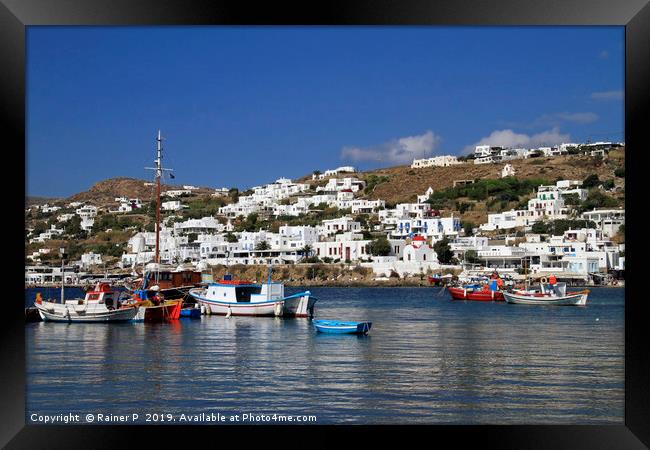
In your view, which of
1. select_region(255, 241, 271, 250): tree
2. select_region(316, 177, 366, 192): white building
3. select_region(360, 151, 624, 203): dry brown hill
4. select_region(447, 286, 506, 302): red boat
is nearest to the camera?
select_region(447, 286, 506, 302): red boat

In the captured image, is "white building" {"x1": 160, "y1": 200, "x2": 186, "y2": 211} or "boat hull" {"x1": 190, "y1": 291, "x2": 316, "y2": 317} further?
"white building" {"x1": 160, "y1": 200, "x2": 186, "y2": 211}

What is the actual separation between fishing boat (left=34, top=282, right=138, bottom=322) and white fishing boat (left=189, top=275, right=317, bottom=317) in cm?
252

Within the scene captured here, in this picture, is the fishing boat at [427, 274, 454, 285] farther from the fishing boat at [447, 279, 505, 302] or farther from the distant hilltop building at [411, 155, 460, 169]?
the distant hilltop building at [411, 155, 460, 169]

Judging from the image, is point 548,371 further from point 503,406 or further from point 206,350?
point 206,350

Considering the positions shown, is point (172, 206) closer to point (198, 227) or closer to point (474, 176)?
point (198, 227)

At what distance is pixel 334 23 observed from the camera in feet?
12.8

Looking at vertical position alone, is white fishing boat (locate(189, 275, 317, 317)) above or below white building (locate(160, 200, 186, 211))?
below

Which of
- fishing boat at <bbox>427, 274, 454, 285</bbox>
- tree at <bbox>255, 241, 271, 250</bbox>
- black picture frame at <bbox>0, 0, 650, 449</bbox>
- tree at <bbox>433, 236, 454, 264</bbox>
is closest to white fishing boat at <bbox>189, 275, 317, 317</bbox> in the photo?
black picture frame at <bbox>0, 0, 650, 449</bbox>

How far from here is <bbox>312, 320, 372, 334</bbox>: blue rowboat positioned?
14.1 metres

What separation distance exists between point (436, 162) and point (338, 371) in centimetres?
5908

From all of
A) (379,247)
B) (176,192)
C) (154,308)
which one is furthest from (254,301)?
(176,192)

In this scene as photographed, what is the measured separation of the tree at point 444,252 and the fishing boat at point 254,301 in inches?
939

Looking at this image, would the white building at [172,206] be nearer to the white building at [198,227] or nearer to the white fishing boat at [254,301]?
the white building at [198,227]

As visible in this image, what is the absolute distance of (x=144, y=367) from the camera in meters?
9.30
